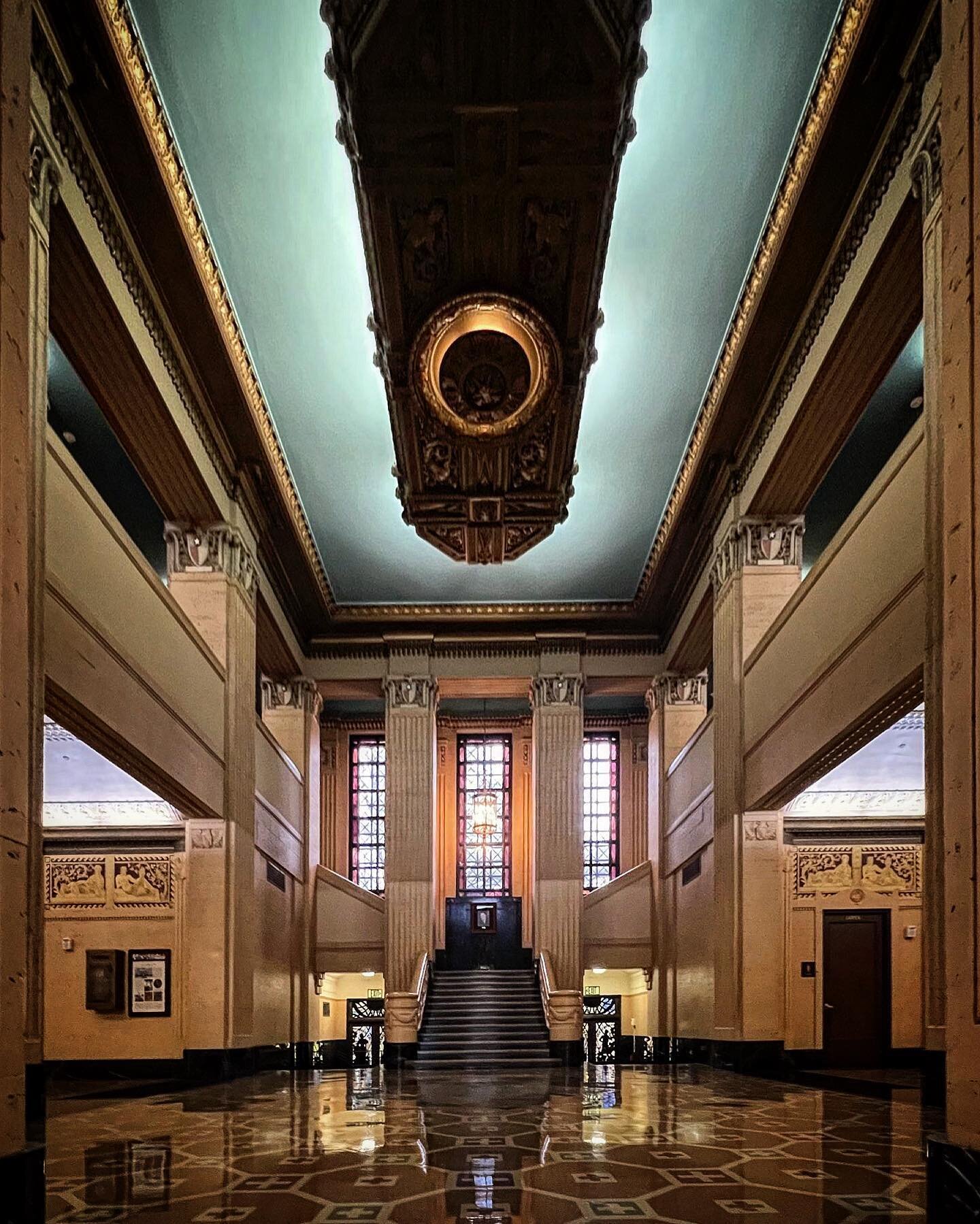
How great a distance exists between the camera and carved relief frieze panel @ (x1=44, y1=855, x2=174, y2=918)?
44.8 feet

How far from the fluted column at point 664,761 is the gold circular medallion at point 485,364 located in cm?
902

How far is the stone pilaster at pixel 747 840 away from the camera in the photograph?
41.0 feet

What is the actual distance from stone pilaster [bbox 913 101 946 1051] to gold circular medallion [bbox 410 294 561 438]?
3.09 metres

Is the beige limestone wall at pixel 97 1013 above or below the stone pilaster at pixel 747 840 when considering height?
below

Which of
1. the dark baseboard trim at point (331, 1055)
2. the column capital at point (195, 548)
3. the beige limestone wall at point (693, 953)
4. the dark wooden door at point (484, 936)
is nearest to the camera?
the column capital at point (195, 548)

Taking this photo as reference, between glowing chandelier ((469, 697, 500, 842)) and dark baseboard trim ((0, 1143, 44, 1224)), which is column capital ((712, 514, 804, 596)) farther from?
dark baseboard trim ((0, 1143, 44, 1224))

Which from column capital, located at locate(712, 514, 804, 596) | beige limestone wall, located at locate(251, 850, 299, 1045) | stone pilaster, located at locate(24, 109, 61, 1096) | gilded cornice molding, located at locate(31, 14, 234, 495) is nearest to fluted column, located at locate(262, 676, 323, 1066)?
beige limestone wall, located at locate(251, 850, 299, 1045)

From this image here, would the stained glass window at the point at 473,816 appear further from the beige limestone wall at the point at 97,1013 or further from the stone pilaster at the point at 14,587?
the stone pilaster at the point at 14,587

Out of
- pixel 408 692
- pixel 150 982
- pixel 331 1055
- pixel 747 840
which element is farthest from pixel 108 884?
pixel 331 1055

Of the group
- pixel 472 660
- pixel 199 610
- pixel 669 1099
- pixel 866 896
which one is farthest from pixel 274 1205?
pixel 472 660

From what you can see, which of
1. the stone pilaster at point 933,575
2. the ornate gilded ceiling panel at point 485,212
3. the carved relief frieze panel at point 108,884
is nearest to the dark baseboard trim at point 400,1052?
the carved relief frieze panel at point 108,884

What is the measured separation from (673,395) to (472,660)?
7957mm

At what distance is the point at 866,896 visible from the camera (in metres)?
14.4

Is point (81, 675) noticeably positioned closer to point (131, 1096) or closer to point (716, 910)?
point (131, 1096)
